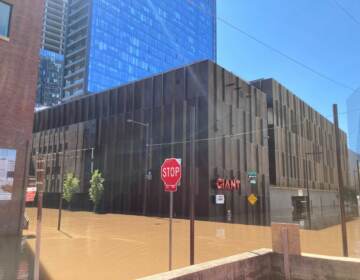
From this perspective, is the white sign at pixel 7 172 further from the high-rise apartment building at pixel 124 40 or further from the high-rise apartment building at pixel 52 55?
the high-rise apartment building at pixel 52 55

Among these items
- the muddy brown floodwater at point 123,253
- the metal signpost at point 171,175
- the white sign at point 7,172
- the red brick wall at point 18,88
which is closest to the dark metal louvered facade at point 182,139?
the muddy brown floodwater at point 123,253

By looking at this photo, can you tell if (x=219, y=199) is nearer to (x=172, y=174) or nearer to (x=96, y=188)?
(x=96, y=188)

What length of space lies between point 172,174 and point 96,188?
35160 mm

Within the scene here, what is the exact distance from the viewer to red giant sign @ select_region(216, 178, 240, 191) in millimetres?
34409

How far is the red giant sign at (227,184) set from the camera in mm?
34409

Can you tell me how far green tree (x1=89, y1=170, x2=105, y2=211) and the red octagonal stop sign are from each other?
3465cm

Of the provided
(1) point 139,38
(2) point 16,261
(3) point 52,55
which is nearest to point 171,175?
(2) point 16,261

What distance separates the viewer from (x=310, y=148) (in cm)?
6481

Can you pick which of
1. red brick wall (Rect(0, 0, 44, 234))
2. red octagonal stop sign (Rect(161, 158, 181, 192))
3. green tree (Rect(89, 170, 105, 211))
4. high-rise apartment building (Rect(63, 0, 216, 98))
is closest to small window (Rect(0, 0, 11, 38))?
red brick wall (Rect(0, 0, 44, 234))

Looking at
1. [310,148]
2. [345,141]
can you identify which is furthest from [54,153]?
[345,141]

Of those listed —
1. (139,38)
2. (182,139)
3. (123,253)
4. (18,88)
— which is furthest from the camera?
(139,38)

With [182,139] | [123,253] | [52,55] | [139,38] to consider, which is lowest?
[123,253]

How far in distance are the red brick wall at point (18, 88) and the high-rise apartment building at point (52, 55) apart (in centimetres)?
11654

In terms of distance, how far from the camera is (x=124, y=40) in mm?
117438
